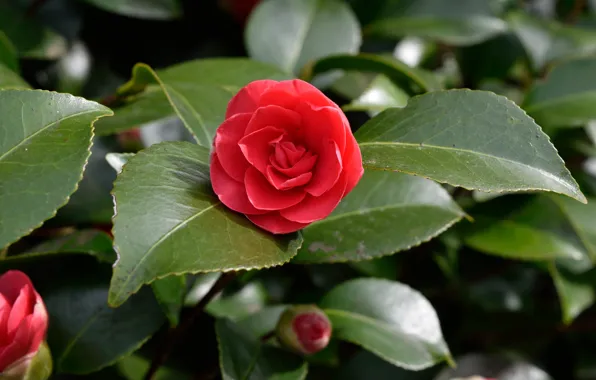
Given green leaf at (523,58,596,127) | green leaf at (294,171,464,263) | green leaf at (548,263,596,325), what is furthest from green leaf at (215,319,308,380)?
green leaf at (523,58,596,127)

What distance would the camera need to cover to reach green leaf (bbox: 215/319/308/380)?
58 centimetres

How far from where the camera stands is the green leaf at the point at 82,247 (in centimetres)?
58

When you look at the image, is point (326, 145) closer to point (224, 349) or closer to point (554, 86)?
point (224, 349)

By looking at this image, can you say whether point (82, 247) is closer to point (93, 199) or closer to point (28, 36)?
point (93, 199)

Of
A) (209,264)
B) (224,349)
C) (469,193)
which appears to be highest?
(209,264)

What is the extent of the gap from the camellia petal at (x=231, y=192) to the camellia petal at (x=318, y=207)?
0.03 m

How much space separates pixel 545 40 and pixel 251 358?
801 mm

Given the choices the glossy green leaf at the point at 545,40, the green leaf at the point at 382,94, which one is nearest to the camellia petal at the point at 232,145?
the green leaf at the point at 382,94

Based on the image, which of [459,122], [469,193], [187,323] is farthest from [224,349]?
[469,193]

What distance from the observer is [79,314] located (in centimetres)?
61

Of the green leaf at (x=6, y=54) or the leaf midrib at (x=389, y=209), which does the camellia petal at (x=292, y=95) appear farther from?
the green leaf at (x=6, y=54)

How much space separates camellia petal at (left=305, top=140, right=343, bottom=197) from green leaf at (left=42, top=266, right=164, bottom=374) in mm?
246

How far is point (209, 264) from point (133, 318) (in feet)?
0.77

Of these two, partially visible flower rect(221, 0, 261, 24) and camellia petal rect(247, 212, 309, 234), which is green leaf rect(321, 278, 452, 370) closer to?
camellia petal rect(247, 212, 309, 234)
